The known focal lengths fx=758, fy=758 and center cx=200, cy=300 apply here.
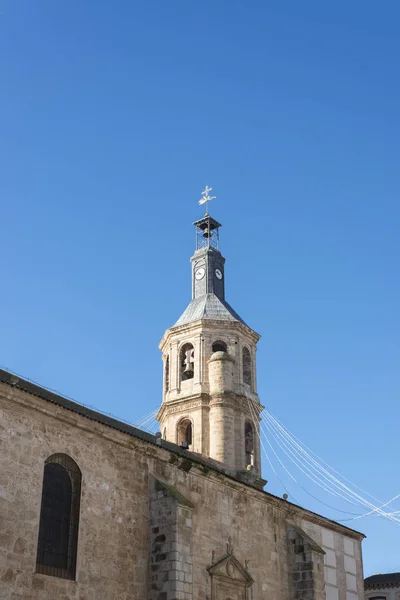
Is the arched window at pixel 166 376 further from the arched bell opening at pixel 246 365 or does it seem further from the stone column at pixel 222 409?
the arched bell opening at pixel 246 365

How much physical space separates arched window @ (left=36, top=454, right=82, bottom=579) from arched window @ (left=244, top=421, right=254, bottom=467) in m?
19.2

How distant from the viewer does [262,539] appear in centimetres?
2120

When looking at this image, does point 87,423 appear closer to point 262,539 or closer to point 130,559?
point 130,559

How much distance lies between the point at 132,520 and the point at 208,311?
20267 mm

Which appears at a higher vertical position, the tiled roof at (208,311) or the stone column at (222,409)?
the tiled roof at (208,311)

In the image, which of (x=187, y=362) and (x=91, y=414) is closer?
(x=91, y=414)

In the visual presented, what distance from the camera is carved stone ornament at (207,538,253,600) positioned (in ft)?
61.4

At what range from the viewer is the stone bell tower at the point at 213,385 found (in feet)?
110

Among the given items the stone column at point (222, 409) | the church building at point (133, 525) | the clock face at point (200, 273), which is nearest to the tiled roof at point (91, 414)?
the church building at point (133, 525)

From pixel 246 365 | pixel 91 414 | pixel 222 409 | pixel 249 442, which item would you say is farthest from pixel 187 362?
pixel 91 414

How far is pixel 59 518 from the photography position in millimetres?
15438

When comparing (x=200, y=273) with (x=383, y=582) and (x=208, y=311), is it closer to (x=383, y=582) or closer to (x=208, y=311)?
(x=208, y=311)

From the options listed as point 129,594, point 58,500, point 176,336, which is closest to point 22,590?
point 58,500

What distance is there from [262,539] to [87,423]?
7.43 metres
